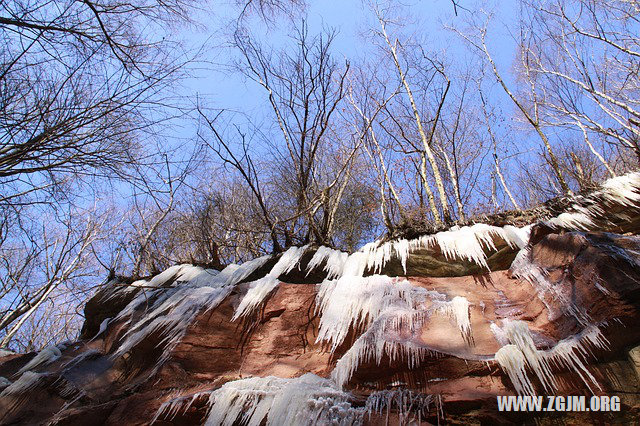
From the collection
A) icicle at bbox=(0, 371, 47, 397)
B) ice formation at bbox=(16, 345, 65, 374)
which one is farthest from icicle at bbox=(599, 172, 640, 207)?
ice formation at bbox=(16, 345, 65, 374)

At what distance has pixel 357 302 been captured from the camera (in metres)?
3.68

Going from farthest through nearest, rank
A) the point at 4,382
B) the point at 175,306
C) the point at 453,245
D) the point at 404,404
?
the point at 453,245 → the point at 175,306 → the point at 4,382 → the point at 404,404

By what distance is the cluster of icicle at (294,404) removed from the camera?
8.09 ft

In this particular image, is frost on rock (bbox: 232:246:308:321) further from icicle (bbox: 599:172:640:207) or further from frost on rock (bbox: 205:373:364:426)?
icicle (bbox: 599:172:640:207)

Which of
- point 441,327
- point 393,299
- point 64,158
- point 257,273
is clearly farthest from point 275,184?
point 441,327

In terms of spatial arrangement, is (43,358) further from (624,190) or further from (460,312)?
(624,190)

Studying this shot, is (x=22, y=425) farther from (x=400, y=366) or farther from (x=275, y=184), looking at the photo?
(x=275, y=184)

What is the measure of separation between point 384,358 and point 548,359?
3.88 feet

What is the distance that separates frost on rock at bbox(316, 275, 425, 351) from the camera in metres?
3.50

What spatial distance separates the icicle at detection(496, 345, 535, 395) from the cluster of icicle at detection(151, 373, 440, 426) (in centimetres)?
57

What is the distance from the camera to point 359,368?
289cm

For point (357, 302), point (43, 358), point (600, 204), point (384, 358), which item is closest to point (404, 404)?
point (384, 358)

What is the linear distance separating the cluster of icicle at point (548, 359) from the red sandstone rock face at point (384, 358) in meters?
0.06

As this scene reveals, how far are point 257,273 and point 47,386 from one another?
8.55 ft
